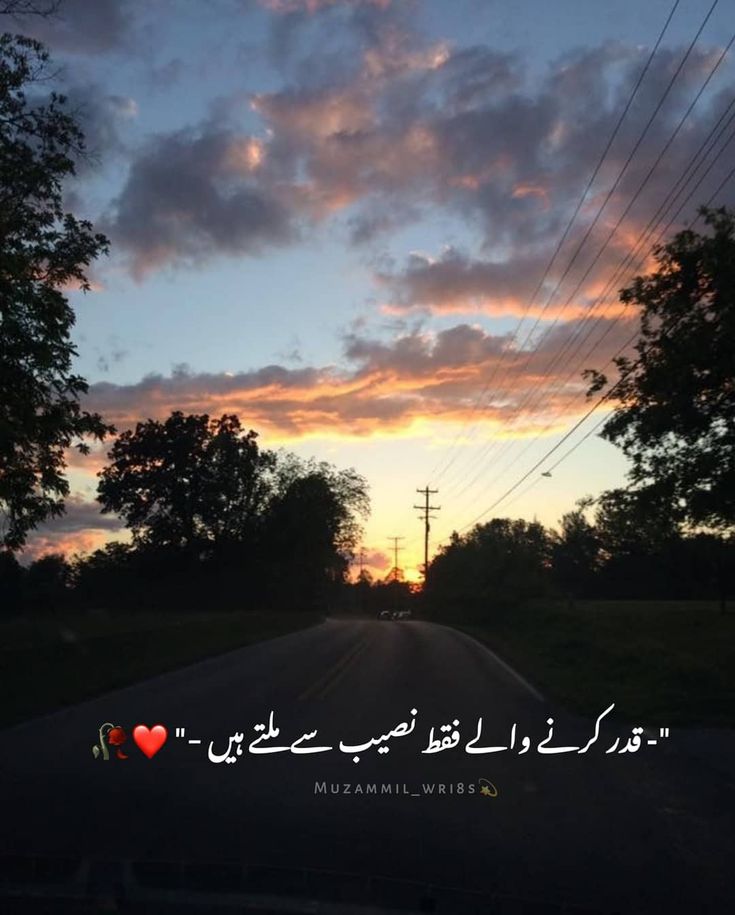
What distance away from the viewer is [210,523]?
99312 millimetres

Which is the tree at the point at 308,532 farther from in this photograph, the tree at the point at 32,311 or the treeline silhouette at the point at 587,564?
the tree at the point at 32,311

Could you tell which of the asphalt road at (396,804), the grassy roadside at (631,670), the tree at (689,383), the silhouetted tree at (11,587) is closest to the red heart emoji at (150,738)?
the asphalt road at (396,804)

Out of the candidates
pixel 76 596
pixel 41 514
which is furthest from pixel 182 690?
pixel 76 596

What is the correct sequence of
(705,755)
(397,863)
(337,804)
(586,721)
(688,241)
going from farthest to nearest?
1. (688,241)
2. (586,721)
3. (705,755)
4. (337,804)
5. (397,863)

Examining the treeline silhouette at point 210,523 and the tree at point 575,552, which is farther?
the tree at point 575,552

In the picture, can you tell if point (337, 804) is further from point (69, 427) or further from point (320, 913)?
point (69, 427)

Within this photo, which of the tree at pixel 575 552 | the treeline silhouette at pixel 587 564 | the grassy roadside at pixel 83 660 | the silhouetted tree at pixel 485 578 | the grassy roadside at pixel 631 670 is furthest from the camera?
the tree at pixel 575 552

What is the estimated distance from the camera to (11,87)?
61.5ft

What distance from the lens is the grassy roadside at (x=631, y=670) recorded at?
16.9 metres

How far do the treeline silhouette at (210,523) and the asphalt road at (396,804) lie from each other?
77730mm

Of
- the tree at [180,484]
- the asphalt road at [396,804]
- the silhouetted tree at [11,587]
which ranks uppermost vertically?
the tree at [180,484]

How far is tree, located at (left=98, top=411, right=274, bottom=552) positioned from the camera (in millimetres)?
98125

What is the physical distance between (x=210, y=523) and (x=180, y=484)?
4.65 m

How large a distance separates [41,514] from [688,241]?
621 inches
